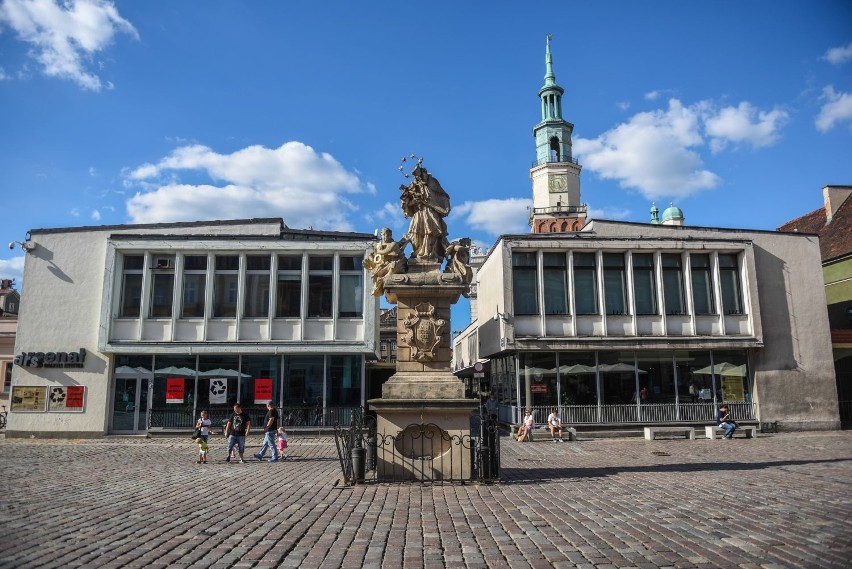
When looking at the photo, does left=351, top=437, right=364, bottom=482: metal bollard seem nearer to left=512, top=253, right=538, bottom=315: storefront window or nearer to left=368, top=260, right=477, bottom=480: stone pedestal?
left=368, top=260, right=477, bottom=480: stone pedestal

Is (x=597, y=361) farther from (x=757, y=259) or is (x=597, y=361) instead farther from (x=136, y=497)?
(x=136, y=497)

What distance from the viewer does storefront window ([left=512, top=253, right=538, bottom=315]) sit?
27.3m

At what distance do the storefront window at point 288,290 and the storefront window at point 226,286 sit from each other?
1.84 metres

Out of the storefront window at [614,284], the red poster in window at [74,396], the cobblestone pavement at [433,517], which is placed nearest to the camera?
the cobblestone pavement at [433,517]

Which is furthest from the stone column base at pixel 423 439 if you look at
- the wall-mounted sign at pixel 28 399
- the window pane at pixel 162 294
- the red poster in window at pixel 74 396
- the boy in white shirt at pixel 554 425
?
the wall-mounted sign at pixel 28 399

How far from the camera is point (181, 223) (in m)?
28.9

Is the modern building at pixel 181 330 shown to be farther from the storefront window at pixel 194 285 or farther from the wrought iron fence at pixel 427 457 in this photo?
the wrought iron fence at pixel 427 457

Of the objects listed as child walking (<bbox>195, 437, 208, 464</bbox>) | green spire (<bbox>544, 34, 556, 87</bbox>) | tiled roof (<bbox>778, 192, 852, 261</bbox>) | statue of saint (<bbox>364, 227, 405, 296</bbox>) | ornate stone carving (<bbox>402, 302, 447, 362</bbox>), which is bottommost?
child walking (<bbox>195, 437, 208, 464</bbox>)

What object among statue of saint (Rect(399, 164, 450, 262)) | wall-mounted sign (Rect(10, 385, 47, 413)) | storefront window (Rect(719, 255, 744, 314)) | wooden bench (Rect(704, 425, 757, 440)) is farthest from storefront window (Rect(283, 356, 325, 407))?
storefront window (Rect(719, 255, 744, 314))

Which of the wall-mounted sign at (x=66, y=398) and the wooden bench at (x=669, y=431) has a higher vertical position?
the wall-mounted sign at (x=66, y=398)

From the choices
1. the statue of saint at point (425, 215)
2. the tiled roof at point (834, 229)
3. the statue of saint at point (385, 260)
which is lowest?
the statue of saint at point (385, 260)

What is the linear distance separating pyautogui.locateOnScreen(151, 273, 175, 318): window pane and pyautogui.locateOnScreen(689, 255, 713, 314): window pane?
22.8 metres

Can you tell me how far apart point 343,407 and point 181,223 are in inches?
444

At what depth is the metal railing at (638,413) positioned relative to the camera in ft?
87.1
